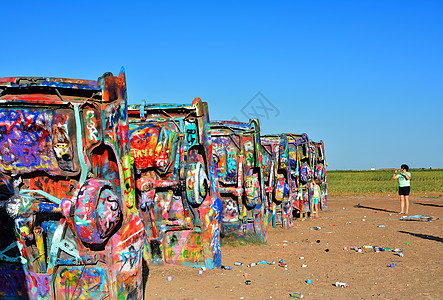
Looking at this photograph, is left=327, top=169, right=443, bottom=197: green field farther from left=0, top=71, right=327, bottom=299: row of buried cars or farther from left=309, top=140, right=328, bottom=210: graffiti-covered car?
left=0, top=71, right=327, bottom=299: row of buried cars

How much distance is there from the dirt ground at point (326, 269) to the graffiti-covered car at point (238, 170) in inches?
27.1

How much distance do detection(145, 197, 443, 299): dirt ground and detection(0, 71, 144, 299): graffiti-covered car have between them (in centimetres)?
211

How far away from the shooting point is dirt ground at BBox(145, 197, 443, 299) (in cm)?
811

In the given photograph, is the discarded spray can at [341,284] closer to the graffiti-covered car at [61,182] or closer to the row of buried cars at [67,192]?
the row of buried cars at [67,192]

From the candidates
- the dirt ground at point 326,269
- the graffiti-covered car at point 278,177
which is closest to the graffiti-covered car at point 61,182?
the dirt ground at point 326,269


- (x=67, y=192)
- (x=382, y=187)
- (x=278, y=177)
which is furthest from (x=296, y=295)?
(x=382, y=187)

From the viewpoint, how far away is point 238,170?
40.1ft

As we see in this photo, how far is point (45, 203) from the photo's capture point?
599 centimetres

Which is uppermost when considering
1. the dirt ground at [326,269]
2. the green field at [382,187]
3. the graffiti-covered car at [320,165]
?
the graffiti-covered car at [320,165]

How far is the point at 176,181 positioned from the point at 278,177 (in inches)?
262

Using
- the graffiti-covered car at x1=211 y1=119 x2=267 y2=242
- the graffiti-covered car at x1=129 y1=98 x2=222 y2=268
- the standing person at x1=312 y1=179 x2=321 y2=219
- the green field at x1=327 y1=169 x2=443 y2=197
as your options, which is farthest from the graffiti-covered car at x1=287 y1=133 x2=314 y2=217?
the green field at x1=327 y1=169 x2=443 y2=197

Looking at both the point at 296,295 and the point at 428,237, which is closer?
the point at 296,295

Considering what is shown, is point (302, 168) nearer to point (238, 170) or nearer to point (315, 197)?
point (315, 197)

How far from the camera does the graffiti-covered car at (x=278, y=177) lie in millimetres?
14625
